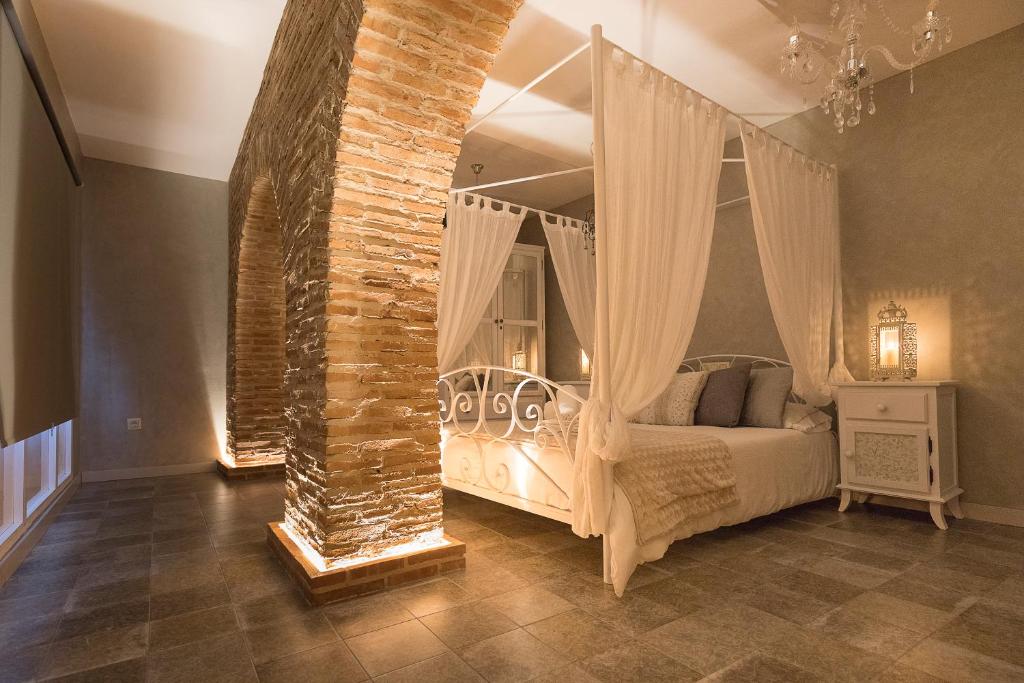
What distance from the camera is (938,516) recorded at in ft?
11.1

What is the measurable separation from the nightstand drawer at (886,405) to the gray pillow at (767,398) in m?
0.37

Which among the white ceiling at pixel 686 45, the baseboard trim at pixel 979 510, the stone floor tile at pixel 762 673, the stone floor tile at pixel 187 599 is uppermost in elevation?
the white ceiling at pixel 686 45

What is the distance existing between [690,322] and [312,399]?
Answer: 1.85 m

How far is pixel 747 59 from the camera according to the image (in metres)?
3.81

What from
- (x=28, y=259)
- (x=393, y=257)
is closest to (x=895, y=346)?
(x=393, y=257)

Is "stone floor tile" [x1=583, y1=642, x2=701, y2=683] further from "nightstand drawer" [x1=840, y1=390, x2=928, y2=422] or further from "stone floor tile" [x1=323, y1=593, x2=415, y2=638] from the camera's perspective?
"nightstand drawer" [x1=840, y1=390, x2=928, y2=422]

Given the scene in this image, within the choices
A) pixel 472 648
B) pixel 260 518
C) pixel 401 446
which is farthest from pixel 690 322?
pixel 260 518

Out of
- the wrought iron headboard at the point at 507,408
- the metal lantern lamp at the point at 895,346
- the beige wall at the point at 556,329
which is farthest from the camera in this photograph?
the beige wall at the point at 556,329

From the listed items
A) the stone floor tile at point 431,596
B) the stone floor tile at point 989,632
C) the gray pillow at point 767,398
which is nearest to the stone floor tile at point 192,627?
the stone floor tile at point 431,596

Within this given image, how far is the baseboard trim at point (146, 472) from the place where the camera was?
5441mm

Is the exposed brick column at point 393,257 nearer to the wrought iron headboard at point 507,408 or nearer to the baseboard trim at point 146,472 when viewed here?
the wrought iron headboard at point 507,408

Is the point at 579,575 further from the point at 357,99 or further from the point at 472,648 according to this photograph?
the point at 357,99

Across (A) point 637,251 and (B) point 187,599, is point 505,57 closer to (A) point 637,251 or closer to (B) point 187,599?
(A) point 637,251

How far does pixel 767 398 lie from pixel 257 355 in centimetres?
460
